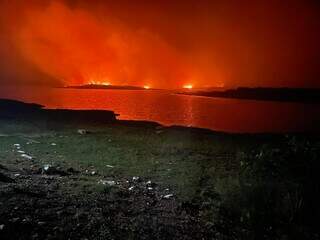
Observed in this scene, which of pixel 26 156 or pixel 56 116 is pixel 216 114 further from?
pixel 26 156

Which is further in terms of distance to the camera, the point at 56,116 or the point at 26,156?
the point at 56,116

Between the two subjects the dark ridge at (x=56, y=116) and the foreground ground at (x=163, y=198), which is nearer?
the foreground ground at (x=163, y=198)

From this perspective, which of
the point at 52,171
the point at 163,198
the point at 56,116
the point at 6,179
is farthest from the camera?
the point at 56,116

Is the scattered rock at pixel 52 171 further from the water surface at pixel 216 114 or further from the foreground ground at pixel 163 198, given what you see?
the water surface at pixel 216 114

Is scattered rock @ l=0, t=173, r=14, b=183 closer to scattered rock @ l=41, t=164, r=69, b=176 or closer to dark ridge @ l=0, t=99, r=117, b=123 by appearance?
scattered rock @ l=41, t=164, r=69, b=176

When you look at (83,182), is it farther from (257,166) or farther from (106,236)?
(257,166)

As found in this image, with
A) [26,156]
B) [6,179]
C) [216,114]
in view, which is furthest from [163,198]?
[216,114]

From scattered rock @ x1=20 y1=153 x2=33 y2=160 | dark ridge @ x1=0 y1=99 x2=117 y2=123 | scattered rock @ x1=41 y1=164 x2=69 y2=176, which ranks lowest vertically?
scattered rock @ x1=20 y1=153 x2=33 y2=160

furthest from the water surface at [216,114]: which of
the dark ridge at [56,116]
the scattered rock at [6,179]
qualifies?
the scattered rock at [6,179]

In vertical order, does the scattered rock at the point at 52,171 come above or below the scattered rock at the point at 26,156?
above

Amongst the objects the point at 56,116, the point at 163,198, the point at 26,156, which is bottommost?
the point at 163,198

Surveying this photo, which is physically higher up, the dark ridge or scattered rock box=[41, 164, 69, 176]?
the dark ridge

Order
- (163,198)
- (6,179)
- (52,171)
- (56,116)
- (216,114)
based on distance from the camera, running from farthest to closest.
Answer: (216,114), (56,116), (52,171), (163,198), (6,179)

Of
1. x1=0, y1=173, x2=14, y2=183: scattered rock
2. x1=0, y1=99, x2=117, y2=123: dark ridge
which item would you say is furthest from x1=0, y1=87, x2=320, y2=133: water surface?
x1=0, y1=173, x2=14, y2=183: scattered rock
